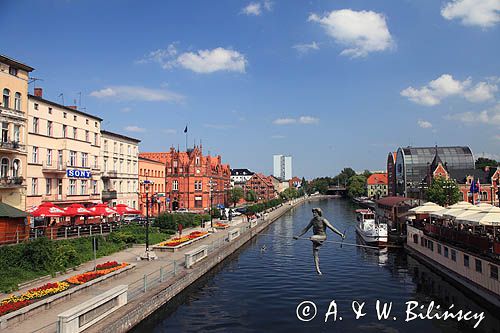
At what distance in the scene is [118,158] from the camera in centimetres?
6222

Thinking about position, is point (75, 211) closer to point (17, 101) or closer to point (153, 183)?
point (17, 101)

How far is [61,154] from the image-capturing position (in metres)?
45.1

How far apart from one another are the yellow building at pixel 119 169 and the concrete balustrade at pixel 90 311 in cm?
3917

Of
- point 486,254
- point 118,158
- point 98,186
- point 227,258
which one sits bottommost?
point 227,258

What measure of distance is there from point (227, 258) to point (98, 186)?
21351 mm

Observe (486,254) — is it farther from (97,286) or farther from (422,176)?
(422,176)

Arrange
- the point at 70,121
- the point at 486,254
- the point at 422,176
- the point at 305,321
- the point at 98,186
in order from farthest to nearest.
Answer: the point at 422,176 → the point at 98,186 → the point at 70,121 → the point at 486,254 → the point at 305,321

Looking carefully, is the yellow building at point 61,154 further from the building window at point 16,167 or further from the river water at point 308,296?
the river water at point 308,296

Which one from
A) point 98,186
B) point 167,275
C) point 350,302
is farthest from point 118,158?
point 350,302

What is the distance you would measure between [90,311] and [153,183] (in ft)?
188

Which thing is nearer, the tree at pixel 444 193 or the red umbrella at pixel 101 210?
the red umbrella at pixel 101 210

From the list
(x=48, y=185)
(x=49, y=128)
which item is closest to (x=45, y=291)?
(x=48, y=185)

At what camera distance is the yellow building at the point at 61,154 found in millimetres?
40656

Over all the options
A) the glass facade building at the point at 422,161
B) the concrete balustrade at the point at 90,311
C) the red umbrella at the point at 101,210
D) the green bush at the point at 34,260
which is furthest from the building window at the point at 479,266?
the glass facade building at the point at 422,161
